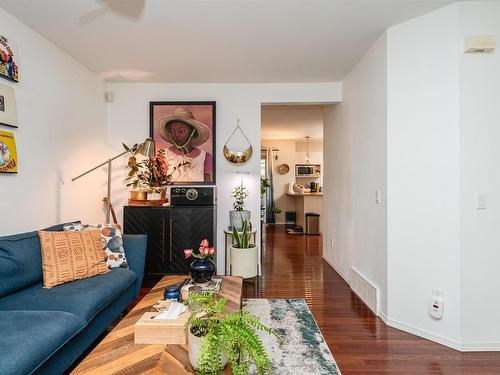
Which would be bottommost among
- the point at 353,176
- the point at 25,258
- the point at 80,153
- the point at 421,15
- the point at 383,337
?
the point at 383,337

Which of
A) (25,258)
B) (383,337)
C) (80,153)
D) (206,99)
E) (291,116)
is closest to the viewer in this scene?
(25,258)

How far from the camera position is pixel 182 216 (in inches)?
135

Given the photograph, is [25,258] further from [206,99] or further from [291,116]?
[291,116]

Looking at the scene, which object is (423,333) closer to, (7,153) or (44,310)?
(44,310)

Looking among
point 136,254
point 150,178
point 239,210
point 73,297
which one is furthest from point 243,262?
point 73,297

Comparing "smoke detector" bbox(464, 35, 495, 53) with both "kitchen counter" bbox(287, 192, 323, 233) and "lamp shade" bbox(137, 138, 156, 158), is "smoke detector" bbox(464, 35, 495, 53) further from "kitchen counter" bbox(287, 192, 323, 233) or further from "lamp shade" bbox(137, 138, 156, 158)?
"kitchen counter" bbox(287, 192, 323, 233)

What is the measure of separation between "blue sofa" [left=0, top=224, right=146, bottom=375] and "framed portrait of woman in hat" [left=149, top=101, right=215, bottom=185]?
165 centimetres

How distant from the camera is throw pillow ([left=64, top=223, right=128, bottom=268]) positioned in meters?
2.45

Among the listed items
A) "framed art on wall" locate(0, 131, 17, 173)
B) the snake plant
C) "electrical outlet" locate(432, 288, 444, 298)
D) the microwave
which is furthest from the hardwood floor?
the microwave

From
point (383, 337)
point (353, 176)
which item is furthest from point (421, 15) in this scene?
point (383, 337)

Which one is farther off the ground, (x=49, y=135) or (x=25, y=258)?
(x=49, y=135)

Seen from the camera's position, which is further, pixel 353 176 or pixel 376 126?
pixel 353 176

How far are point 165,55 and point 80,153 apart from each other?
4.74 ft

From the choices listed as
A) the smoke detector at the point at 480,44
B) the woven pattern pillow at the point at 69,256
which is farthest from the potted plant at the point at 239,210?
the smoke detector at the point at 480,44
